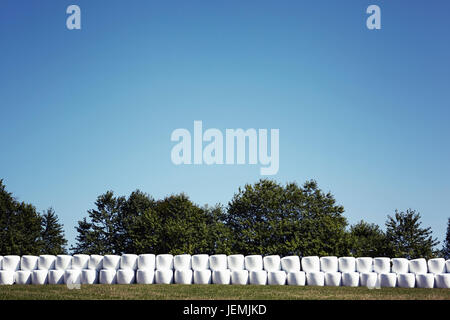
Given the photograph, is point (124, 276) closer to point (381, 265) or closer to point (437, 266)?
point (381, 265)

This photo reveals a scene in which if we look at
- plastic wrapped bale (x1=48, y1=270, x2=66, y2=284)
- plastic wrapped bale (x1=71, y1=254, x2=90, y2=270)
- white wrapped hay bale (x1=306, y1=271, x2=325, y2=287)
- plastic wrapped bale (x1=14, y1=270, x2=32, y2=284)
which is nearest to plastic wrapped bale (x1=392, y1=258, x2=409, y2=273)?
white wrapped hay bale (x1=306, y1=271, x2=325, y2=287)

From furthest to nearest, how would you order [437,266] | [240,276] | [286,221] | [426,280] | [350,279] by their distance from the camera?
[286,221]
[240,276]
[437,266]
[350,279]
[426,280]

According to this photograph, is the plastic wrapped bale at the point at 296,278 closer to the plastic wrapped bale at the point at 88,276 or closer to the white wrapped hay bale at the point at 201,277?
the white wrapped hay bale at the point at 201,277

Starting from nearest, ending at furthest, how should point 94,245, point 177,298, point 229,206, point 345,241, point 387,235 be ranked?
point 177,298, point 345,241, point 229,206, point 387,235, point 94,245

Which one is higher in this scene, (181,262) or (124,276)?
(181,262)

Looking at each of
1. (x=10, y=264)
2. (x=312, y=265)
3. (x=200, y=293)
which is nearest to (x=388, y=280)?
(x=312, y=265)

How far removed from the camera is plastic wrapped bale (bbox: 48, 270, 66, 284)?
2114 cm

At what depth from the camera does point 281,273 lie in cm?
2141

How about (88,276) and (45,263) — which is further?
(45,263)

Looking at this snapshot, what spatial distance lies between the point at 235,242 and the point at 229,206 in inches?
256

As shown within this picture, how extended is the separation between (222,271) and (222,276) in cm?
22

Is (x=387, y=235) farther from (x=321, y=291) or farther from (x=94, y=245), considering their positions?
(x=321, y=291)

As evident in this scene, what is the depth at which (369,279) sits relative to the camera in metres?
21.0
